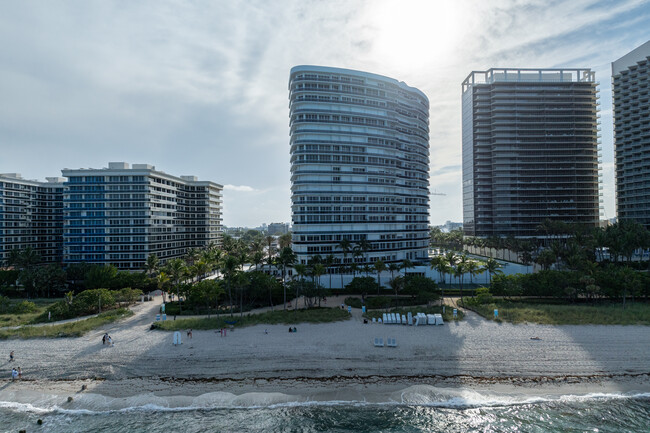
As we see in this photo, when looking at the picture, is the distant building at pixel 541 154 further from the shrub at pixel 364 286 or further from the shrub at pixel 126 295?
the shrub at pixel 126 295

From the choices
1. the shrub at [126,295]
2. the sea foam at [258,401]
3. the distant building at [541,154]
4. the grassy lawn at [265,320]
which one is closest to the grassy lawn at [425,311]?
the grassy lawn at [265,320]

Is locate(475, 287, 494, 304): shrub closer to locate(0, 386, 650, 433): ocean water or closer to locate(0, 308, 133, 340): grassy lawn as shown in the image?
locate(0, 386, 650, 433): ocean water

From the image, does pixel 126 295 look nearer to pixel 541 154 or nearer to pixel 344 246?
pixel 344 246

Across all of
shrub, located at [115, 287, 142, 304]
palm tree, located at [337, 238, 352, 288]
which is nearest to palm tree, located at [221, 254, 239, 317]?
shrub, located at [115, 287, 142, 304]

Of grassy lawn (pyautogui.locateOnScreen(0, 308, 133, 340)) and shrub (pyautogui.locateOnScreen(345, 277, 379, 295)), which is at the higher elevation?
shrub (pyautogui.locateOnScreen(345, 277, 379, 295))

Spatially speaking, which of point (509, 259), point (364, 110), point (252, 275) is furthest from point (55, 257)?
point (509, 259)

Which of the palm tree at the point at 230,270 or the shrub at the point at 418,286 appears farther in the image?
the shrub at the point at 418,286
